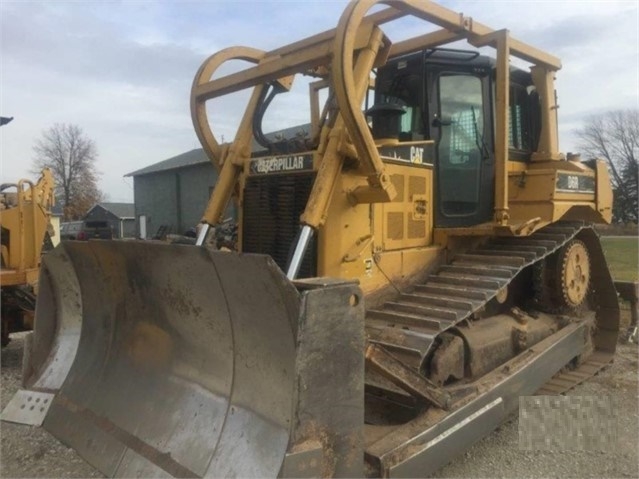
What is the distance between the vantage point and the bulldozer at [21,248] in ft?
20.9

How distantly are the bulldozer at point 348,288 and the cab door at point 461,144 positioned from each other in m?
0.02

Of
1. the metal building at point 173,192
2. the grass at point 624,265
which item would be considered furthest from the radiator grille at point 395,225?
the metal building at point 173,192

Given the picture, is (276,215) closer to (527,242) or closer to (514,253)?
(514,253)

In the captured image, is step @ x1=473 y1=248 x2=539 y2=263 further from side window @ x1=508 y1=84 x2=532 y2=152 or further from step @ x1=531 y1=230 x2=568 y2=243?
side window @ x1=508 y1=84 x2=532 y2=152

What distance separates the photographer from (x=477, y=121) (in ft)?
15.6

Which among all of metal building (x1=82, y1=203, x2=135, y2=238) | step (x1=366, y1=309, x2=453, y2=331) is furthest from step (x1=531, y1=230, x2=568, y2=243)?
metal building (x1=82, y1=203, x2=135, y2=238)

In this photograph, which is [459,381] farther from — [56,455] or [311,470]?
[56,455]

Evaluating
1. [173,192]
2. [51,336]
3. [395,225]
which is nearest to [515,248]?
[395,225]

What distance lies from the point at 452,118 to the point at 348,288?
Answer: 2537mm

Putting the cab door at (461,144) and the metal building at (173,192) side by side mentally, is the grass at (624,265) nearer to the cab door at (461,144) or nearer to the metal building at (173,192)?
the cab door at (461,144)

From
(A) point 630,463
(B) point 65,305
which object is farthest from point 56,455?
(A) point 630,463

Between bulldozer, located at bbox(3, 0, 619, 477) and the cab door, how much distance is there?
2 centimetres

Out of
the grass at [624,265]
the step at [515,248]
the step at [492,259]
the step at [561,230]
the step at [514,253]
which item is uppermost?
the step at [561,230]

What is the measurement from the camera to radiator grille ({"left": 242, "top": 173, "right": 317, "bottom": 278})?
3.96m
